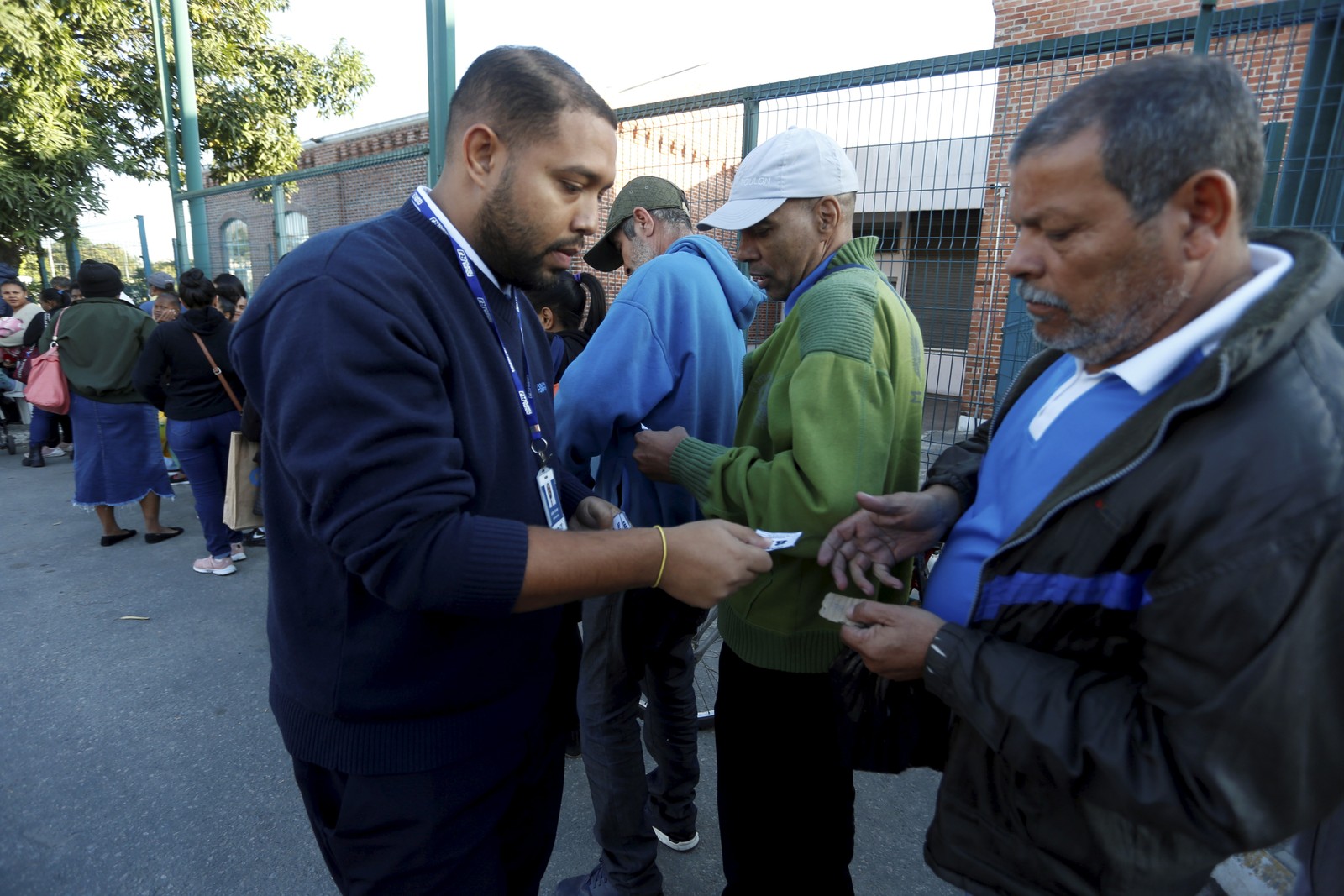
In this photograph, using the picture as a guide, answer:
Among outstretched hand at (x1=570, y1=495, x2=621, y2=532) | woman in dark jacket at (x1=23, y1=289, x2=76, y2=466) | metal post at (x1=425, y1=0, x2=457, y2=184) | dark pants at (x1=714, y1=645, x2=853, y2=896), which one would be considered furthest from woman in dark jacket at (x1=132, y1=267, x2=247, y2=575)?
dark pants at (x1=714, y1=645, x2=853, y2=896)

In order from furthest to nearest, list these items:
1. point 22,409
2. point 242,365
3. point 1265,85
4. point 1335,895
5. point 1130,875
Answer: point 22,409
point 1265,85
point 1335,895
point 242,365
point 1130,875

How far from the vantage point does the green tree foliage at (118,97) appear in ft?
34.5

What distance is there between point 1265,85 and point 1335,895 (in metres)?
3.17

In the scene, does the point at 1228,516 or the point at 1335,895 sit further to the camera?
the point at 1335,895

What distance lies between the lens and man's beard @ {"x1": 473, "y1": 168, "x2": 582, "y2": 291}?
4.28ft

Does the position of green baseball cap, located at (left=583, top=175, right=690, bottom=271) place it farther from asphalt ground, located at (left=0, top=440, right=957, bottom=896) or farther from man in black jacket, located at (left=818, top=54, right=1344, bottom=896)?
asphalt ground, located at (left=0, top=440, right=957, bottom=896)

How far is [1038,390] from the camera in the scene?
1.43 meters

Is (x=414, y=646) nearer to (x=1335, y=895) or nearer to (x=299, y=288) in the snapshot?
(x=299, y=288)

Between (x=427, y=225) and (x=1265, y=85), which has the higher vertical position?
(x=1265, y=85)

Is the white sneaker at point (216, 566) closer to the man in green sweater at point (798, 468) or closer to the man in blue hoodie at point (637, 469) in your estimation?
the man in blue hoodie at point (637, 469)

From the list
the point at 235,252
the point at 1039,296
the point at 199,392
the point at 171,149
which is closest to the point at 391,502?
the point at 1039,296

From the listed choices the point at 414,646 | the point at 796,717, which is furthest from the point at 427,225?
the point at 796,717

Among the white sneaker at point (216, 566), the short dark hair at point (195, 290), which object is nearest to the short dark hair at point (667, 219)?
the short dark hair at point (195, 290)

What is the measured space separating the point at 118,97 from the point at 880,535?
1582 cm
